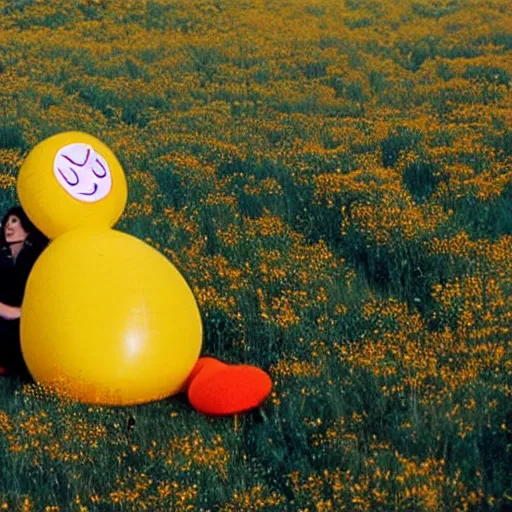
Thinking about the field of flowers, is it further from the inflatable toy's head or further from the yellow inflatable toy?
the inflatable toy's head

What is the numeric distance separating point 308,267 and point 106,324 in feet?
6.67

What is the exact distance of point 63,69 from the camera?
1482 cm

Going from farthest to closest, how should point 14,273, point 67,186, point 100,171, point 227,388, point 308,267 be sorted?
point 308,267, point 14,273, point 100,171, point 67,186, point 227,388

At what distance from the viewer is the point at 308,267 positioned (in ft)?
21.7

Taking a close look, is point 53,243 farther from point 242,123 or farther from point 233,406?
point 242,123

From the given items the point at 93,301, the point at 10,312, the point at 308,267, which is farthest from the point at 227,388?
the point at 308,267

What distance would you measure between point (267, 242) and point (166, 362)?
2.30m

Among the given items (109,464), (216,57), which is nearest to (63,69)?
(216,57)

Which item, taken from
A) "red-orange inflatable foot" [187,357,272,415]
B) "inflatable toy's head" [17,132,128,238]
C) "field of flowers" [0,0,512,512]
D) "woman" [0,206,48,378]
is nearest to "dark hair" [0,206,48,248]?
"woman" [0,206,48,378]

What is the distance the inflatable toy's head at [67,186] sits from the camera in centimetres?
533

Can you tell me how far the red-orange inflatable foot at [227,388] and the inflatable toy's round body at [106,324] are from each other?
0.12 m

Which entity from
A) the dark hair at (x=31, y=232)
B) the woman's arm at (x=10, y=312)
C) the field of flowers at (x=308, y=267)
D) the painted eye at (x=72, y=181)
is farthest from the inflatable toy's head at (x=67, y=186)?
the field of flowers at (x=308, y=267)

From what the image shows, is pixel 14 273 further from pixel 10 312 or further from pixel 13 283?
pixel 10 312

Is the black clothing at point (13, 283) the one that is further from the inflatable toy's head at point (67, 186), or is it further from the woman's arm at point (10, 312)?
the inflatable toy's head at point (67, 186)
